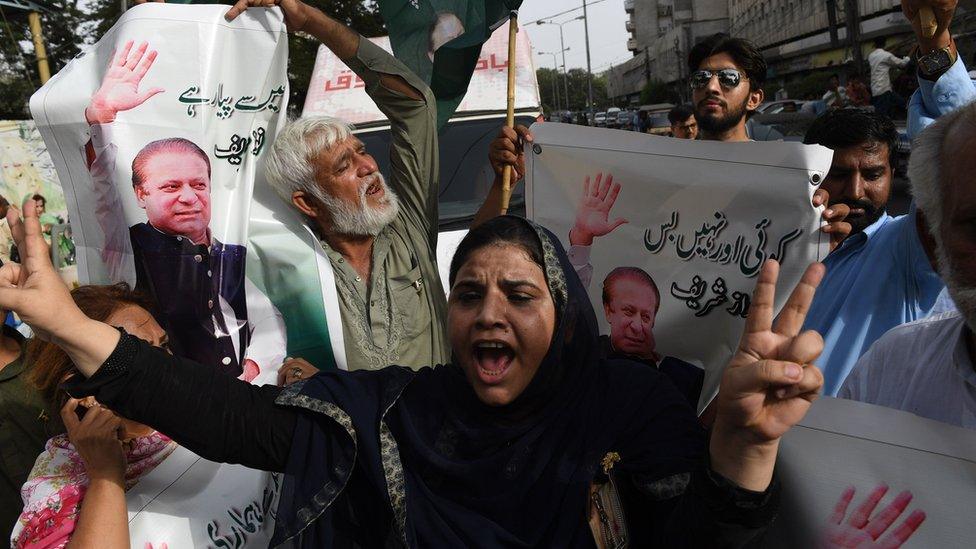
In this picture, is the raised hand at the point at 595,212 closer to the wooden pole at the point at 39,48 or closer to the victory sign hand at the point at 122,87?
the victory sign hand at the point at 122,87

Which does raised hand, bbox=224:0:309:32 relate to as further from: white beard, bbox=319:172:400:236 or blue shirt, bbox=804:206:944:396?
blue shirt, bbox=804:206:944:396

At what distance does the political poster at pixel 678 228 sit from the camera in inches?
85.1

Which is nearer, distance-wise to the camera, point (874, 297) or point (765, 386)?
point (765, 386)

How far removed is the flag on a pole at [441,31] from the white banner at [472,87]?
2815 millimetres

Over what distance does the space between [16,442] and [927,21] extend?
10.3 feet

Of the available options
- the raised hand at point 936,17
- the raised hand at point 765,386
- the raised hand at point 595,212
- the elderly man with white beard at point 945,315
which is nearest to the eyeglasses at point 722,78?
the raised hand at point 936,17

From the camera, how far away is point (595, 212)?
2566mm

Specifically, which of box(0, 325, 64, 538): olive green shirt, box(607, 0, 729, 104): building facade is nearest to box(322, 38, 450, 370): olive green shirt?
box(0, 325, 64, 538): olive green shirt

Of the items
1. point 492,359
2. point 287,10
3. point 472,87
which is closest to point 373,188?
point 287,10

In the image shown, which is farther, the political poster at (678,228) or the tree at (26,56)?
the tree at (26,56)

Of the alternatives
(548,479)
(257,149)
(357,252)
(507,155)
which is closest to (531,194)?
(507,155)

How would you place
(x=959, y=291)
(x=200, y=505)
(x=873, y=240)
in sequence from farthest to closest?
(x=873, y=240) → (x=200, y=505) → (x=959, y=291)

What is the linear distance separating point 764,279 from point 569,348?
58cm

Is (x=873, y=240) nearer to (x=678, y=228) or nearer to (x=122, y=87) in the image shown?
(x=678, y=228)
